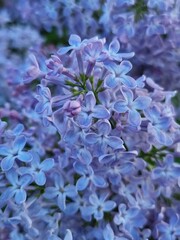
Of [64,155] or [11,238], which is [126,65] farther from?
[11,238]

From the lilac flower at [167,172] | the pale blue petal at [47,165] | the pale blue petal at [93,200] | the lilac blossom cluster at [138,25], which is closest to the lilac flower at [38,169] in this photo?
the pale blue petal at [47,165]

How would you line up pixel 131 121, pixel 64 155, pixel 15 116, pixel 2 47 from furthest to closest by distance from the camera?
pixel 2 47, pixel 15 116, pixel 64 155, pixel 131 121

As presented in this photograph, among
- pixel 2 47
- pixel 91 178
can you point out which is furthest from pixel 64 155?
pixel 2 47

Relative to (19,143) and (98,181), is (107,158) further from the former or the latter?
(19,143)

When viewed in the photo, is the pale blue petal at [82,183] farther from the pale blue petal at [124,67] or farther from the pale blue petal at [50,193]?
the pale blue petal at [124,67]

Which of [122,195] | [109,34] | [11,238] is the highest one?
[109,34]

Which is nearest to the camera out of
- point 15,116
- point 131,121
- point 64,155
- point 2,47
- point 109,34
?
point 131,121

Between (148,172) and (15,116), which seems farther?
(15,116)
